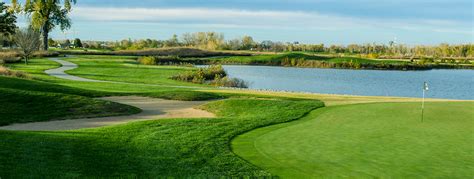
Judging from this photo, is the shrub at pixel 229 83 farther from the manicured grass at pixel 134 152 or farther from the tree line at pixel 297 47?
the tree line at pixel 297 47

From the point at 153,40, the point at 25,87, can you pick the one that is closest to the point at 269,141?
the point at 25,87

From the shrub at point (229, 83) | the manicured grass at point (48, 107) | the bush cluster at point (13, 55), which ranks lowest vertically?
the shrub at point (229, 83)

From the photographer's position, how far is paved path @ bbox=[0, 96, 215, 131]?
15842 mm

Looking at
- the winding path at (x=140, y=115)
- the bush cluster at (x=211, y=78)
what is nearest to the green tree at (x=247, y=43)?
the bush cluster at (x=211, y=78)

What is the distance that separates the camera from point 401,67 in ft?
250

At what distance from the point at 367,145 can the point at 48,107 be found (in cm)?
1246

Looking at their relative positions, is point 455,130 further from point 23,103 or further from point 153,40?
point 153,40

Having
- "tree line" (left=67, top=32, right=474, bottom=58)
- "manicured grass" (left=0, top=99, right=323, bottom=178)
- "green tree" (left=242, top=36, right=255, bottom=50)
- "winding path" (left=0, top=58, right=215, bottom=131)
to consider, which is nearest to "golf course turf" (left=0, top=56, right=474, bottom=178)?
"manicured grass" (left=0, top=99, right=323, bottom=178)

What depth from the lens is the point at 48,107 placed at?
61.4ft

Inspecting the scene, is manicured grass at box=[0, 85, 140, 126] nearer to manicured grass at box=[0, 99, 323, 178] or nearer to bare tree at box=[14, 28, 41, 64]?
manicured grass at box=[0, 99, 323, 178]

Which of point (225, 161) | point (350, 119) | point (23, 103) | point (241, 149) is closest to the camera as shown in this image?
point (225, 161)

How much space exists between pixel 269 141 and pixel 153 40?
139462 mm

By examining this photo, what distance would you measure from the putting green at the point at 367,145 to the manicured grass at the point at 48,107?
7.83 meters

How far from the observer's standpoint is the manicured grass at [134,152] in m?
8.52
